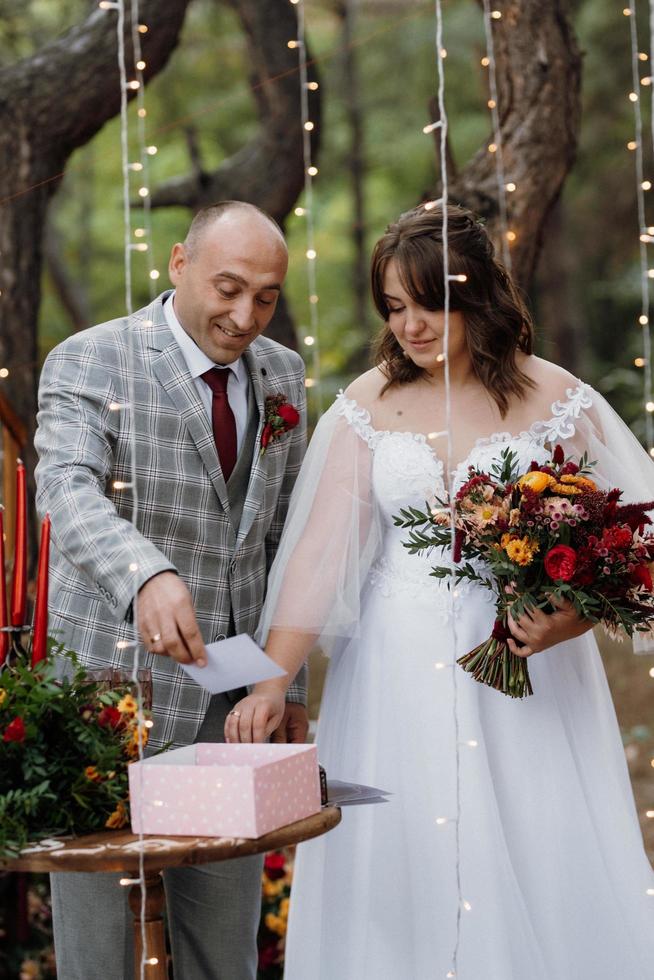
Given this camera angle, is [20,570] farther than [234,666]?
Yes

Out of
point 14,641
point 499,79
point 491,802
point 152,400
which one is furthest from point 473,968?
point 499,79

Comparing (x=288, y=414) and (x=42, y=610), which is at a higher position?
(x=288, y=414)

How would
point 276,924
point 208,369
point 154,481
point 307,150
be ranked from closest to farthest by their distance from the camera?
1. point 154,481
2. point 208,369
3. point 276,924
4. point 307,150

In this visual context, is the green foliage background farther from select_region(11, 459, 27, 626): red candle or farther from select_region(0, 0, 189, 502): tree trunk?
select_region(11, 459, 27, 626): red candle

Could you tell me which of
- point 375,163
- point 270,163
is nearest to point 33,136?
point 270,163

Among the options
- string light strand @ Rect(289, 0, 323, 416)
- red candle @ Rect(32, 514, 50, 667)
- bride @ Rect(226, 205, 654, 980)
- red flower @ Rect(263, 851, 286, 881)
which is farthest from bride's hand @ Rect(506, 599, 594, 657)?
→ red flower @ Rect(263, 851, 286, 881)

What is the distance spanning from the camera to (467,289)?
266cm

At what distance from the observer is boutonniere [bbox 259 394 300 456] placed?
2.66 m

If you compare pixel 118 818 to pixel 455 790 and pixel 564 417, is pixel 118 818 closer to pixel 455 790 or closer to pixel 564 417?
pixel 455 790

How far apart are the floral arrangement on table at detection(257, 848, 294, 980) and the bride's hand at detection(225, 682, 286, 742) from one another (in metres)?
1.51

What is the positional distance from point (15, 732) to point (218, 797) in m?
0.33

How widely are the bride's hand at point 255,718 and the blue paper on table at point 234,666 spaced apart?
17.9 inches

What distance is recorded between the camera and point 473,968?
2.43 meters

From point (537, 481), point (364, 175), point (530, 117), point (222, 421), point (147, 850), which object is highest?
point (364, 175)
